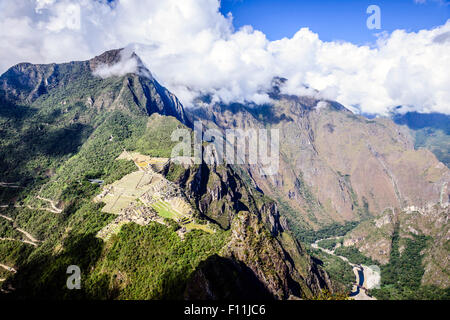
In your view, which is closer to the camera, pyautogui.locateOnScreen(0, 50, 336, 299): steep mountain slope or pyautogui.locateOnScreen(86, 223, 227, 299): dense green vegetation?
pyautogui.locateOnScreen(86, 223, 227, 299): dense green vegetation

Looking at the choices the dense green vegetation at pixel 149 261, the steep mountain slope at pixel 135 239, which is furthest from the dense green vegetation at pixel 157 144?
the dense green vegetation at pixel 149 261

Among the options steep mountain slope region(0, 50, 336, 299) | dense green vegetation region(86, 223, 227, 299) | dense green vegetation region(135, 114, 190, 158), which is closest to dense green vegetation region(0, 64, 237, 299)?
dense green vegetation region(86, 223, 227, 299)

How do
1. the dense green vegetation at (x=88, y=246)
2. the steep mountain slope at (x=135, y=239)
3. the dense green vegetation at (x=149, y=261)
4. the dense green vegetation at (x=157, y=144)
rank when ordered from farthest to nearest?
the dense green vegetation at (x=157, y=144), the dense green vegetation at (x=88, y=246), the steep mountain slope at (x=135, y=239), the dense green vegetation at (x=149, y=261)

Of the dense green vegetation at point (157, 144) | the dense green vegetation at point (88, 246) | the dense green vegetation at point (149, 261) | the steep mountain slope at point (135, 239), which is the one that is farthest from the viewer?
the dense green vegetation at point (157, 144)

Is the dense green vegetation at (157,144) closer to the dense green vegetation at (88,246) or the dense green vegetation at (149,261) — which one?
the dense green vegetation at (88,246)

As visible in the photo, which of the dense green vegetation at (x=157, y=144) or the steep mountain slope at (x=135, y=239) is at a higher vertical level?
the dense green vegetation at (x=157, y=144)

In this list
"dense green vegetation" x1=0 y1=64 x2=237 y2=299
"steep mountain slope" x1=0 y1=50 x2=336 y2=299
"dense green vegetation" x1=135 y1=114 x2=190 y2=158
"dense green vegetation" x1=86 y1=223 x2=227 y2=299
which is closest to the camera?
"dense green vegetation" x1=86 y1=223 x2=227 y2=299

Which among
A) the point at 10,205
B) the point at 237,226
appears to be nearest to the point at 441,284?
the point at 237,226

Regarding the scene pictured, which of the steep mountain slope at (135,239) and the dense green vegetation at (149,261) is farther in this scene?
the steep mountain slope at (135,239)

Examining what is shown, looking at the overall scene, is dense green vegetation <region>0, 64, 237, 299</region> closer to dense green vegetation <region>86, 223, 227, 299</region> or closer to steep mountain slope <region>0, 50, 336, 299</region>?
dense green vegetation <region>86, 223, 227, 299</region>

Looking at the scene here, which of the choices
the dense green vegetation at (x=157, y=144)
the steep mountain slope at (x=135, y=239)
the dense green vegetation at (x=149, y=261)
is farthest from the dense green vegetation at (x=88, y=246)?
the dense green vegetation at (x=157, y=144)
